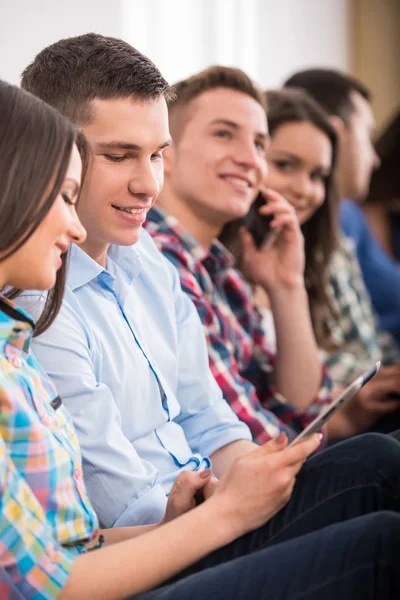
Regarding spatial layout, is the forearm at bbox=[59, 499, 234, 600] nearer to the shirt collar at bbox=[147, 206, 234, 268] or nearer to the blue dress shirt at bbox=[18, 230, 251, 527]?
the blue dress shirt at bbox=[18, 230, 251, 527]

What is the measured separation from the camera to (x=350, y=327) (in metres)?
2.60

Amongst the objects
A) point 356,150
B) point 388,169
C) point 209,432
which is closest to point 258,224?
point 209,432

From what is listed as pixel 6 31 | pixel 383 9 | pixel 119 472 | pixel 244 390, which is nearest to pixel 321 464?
pixel 119 472

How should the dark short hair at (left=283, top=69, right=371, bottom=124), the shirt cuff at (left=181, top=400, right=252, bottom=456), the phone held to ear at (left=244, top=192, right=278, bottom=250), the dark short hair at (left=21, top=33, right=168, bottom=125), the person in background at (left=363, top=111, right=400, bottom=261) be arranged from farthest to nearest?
1. the person in background at (left=363, top=111, right=400, bottom=261)
2. the dark short hair at (left=283, top=69, right=371, bottom=124)
3. the phone held to ear at (left=244, top=192, right=278, bottom=250)
4. the shirt cuff at (left=181, top=400, right=252, bottom=456)
5. the dark short hair at (left=21, top=33, right=168, bottom=125)

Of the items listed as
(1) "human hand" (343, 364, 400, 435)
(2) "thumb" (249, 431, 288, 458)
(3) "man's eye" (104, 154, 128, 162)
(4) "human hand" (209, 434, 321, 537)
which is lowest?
(1) "human hand" (343, 364, 400, 435)

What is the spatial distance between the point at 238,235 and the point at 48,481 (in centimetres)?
119

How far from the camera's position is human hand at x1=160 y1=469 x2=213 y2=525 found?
1109mm

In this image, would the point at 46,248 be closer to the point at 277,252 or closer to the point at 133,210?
the point at 133,210

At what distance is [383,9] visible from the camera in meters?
4.71

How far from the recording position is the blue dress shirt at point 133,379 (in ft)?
3.62

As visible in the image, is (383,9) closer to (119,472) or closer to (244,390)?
(244,390)

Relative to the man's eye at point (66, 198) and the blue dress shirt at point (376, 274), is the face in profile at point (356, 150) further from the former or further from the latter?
the man's eye at point (66, 198)

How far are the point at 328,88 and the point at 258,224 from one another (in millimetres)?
976

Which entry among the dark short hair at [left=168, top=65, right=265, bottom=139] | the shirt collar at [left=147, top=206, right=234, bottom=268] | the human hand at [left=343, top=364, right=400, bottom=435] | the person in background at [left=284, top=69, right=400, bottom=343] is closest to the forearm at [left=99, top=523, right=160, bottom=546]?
the shirt collar at [left=147, top=206, right=234, bottom=268]
